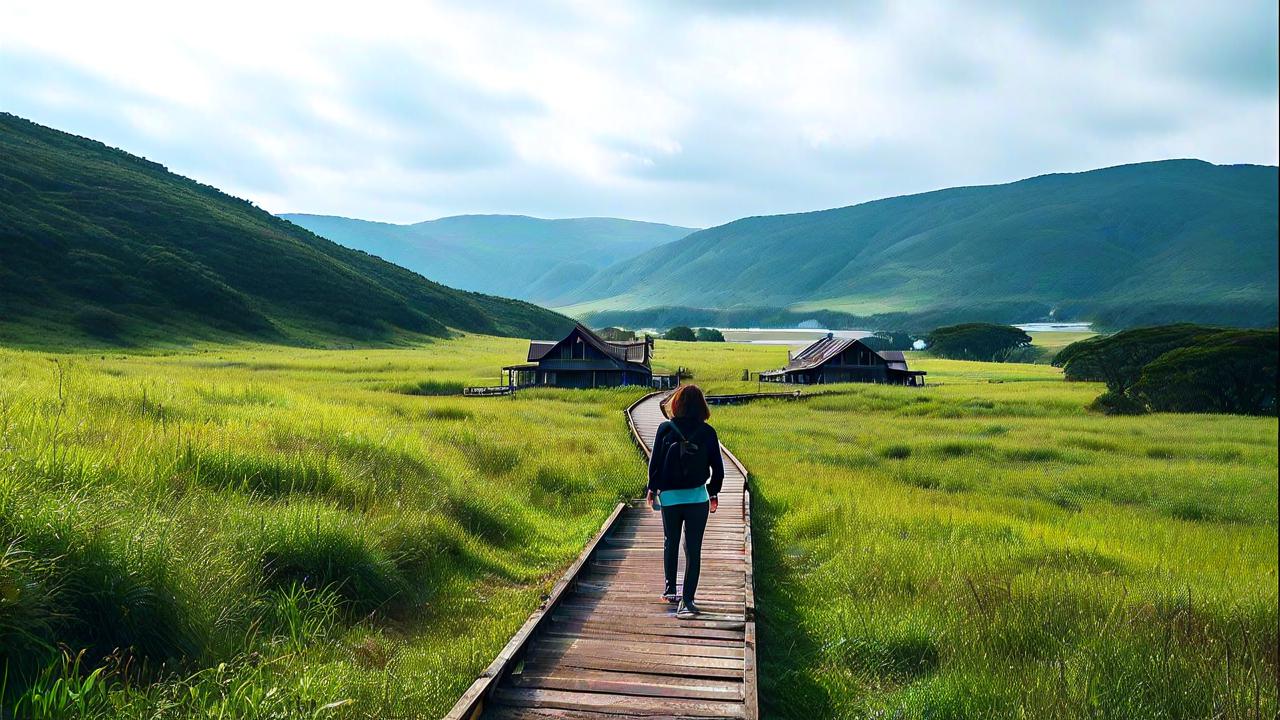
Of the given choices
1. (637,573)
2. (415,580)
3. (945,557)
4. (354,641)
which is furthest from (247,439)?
(945,557)

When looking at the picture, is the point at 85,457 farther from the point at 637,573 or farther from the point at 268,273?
the point at 268,273

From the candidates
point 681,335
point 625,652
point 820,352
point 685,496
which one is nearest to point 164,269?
point 820,352

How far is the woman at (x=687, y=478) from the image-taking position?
7359 mm

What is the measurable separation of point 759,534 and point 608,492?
3740 millimetres

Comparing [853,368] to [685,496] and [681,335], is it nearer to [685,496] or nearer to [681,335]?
[685,496]

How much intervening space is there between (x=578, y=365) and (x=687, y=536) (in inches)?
2141

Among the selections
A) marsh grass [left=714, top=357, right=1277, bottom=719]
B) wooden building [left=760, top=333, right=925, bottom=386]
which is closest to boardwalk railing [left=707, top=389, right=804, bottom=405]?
wooden building [left=760, top=333, right=925, bottom=386]

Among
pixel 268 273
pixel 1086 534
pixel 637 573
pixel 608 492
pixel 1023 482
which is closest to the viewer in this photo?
pixel 637 573

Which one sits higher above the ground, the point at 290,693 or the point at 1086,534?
the point at 290,693

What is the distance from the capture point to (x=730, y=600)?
7.96 m

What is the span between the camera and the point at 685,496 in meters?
7.45

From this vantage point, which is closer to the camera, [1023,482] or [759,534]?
[759,534]

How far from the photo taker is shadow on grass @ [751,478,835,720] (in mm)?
5922

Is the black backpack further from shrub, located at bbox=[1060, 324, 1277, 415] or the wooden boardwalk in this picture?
shrub, located at bbox=[1060, 324, 1277, 415]
